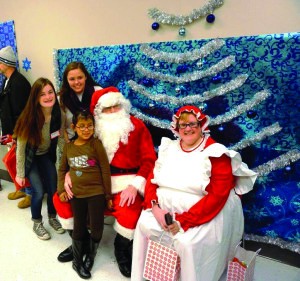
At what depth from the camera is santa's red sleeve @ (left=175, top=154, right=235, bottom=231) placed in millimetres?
1555

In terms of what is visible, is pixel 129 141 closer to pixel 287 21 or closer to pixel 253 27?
pixel 253 27

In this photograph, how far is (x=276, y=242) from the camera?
6.55 feet

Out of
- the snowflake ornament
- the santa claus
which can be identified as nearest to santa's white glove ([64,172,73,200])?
the santa claus

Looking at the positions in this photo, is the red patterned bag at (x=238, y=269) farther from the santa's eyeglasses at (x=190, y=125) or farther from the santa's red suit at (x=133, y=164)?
the santa's eyeglasses at (x=190, y=125)

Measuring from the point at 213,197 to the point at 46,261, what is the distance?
1.40 m

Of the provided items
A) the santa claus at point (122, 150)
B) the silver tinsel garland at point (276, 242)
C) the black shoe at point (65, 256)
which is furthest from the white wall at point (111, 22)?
the black shoe at point (65, 256)

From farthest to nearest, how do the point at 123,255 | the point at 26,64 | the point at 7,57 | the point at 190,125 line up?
Result: the point at 26,64, the point at 7,57, the point at 123,255, the point at 190,125

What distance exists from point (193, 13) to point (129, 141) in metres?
1.02

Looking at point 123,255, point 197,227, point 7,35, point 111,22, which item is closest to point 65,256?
point 123,255

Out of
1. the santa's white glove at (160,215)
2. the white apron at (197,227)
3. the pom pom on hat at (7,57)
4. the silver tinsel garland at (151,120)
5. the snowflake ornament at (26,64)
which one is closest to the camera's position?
the white apron at (197,227)

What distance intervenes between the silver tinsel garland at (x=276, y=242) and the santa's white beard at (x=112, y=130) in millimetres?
1161

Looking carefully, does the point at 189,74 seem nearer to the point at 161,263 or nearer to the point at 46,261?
the point at 161,263

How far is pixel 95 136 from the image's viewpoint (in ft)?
6.69

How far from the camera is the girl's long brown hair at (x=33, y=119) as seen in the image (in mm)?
2160
